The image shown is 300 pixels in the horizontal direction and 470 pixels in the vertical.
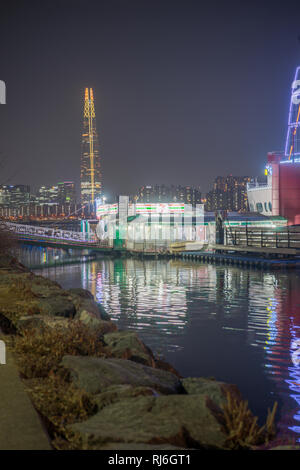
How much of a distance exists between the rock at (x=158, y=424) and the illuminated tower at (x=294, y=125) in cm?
5547

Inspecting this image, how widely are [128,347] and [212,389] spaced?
2937 mm

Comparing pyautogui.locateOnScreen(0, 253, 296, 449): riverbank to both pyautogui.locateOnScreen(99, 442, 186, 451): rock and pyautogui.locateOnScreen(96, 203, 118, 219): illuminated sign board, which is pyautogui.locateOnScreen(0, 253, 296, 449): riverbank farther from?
pyautogui.locateOnScreen(96, 203, 118, 219): illuminated sign board

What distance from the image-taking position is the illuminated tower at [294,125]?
5712 centimetres

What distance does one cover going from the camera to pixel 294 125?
58719mm

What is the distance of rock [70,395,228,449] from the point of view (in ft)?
14.5

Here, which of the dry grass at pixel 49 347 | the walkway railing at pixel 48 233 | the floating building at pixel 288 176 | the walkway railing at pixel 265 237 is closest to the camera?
the dry grass at pixel 49 347

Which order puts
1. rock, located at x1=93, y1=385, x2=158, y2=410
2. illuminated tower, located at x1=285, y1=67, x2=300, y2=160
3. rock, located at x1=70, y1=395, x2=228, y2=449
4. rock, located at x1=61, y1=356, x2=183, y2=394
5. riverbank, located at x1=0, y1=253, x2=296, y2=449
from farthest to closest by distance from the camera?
1. illuminated tower, located at x1=285, y1=67, x2=300, y2=160
2. rock, located at x1=61, y1=356, x2=183, y2=394
3. rock, located at x1=93, y1=385, x2=158, y2=410
4. riverbank, located at x1=0, y1=253, x2=296, y2=449
5. rock, located at x1=70, y1=395, x2=228, y2=449

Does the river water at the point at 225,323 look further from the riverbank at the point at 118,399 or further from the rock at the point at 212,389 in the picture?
the riverbank at the point at 118,399

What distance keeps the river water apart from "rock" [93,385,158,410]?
3.82m

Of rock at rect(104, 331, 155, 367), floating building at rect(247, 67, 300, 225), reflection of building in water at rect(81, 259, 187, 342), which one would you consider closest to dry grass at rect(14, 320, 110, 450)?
rock at rect(104, 331, 155, 367)

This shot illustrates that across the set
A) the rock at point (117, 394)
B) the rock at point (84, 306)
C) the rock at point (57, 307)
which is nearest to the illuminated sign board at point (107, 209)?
the rock at point (84, 306)

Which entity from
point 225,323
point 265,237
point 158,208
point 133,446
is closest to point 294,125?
point 265,237

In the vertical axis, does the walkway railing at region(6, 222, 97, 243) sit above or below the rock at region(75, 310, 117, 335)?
above
